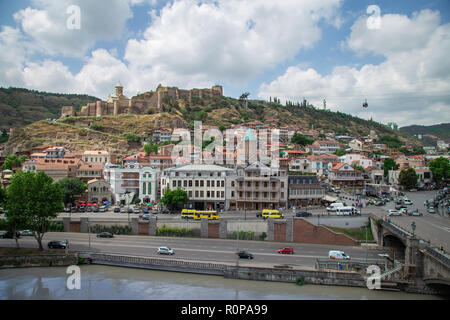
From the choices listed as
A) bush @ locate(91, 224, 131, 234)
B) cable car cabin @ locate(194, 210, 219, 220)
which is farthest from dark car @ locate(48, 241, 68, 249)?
cable car cabin @ locate(194, 210, 219, 220)

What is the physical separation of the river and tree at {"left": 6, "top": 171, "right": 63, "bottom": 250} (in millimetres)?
4190

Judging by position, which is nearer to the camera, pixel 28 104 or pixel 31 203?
pixel 31 203

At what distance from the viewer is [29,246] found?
93.9 feet

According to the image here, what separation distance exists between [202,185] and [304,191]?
1236 cm

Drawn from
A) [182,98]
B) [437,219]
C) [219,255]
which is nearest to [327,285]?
[219,255]

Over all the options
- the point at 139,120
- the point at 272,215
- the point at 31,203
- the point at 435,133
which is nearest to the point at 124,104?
the point at 139,120

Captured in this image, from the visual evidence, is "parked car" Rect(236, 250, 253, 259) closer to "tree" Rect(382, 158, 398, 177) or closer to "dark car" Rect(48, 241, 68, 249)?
"dark car" Rect(48, 241, 68, 249)

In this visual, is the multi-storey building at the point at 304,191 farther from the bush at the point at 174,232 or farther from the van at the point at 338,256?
the van at the point at 338,256

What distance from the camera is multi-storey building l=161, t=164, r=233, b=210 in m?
39.2

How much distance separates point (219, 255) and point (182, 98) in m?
86.7

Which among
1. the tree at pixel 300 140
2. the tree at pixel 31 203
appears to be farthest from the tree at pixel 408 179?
the tree at pixel 31 203

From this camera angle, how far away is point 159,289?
2098cm

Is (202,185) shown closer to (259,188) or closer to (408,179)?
(259,188)
